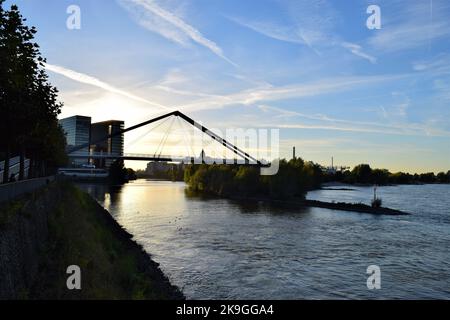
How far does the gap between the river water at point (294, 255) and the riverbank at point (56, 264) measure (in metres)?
3.01

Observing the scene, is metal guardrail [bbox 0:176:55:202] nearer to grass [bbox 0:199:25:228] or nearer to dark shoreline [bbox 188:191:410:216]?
grass [bbox 0:199:25:228]

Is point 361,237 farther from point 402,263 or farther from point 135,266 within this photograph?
point 135,266

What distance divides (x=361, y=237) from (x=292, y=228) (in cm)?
853

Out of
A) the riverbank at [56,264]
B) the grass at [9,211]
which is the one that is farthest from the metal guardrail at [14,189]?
the grass at [9,211]

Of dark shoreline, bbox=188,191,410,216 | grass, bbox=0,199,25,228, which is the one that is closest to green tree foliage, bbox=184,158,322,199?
dark shoreline, bbox=188,191,410,216

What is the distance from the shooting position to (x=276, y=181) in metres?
96.6

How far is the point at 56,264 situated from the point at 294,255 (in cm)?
2068

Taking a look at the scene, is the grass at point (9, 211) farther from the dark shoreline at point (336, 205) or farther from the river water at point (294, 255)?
the dark shoreline at point (336, 205)

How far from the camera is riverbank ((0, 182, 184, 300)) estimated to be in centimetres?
1295

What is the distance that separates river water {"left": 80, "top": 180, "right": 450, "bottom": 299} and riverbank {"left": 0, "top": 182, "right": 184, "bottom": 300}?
301 centimetres

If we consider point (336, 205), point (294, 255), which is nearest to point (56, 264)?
point (294, 255)

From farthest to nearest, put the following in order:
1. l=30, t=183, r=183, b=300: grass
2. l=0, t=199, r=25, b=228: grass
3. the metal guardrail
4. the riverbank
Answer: the metal guardrail
l=30, t=183, r=183, b=300: grass
the riverbank
l=0, t=199, r=25, b=228: grass

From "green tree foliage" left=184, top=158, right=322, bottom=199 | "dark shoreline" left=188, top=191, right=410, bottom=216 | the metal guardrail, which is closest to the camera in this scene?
the metal guardrail
